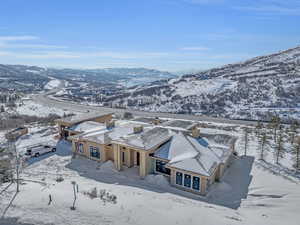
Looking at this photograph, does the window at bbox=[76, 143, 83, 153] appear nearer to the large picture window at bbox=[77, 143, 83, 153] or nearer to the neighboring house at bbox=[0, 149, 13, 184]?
the large picture window at bbox=[77, 143, 83, 153]

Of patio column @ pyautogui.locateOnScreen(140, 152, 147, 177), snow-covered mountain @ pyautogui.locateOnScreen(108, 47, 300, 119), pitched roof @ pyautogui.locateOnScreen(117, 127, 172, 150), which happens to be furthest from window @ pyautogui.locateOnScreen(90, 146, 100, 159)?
snow-covered mountain @ pyautogui.locateOnScreen(108, 47, 300, 119)

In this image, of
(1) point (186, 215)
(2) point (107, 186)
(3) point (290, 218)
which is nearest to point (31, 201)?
(2) point (107, 186)

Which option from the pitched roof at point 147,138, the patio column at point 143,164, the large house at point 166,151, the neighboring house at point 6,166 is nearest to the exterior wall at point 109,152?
the large house at point 166,151

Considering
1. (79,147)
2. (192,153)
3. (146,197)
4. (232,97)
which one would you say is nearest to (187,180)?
(192,153)

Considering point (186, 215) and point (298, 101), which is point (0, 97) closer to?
point (186, 215)

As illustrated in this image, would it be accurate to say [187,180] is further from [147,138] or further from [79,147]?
[79,147]

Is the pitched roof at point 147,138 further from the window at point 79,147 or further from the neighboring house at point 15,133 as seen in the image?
the neighboring house at point 15,133
